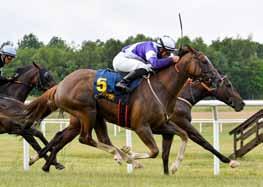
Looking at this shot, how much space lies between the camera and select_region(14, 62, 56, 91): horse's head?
13274 mm

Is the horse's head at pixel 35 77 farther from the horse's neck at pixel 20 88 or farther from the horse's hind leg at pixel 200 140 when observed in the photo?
the horse's hind leg at pixel 200 140

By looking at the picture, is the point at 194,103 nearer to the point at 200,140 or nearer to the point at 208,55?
the point at 200,140

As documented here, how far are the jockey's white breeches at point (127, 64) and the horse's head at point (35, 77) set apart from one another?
276 cm

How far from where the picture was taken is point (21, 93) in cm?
1314

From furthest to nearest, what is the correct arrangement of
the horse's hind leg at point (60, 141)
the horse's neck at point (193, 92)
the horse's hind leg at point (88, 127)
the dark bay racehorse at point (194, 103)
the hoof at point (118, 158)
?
the horse's neck at point (193, 92)
the dark bay racehorse at point (194, 103)
the horse's hind leg at point (60, 141)
the horse's hind leg at point (88, 127)
the hoof at point (118, 158)

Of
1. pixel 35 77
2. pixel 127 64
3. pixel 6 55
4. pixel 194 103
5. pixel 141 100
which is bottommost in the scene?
pixel 194 103

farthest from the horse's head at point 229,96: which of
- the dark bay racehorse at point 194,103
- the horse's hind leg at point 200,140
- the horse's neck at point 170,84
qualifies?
the horse's neck at point 170,84

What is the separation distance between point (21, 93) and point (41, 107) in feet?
5.06

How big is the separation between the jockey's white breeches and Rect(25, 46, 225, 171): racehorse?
0.76ft

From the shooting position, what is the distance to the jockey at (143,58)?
415 inches

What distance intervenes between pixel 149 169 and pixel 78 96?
3.08 metres

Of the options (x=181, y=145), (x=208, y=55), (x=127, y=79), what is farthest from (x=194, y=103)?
(x=208, y=55)

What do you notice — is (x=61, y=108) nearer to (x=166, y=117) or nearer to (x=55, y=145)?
(x=55, y=145)

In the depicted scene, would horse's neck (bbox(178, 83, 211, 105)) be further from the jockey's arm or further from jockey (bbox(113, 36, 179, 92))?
the jockey's arm
